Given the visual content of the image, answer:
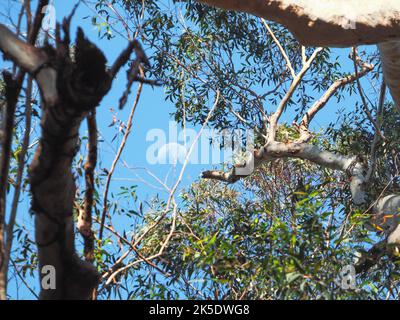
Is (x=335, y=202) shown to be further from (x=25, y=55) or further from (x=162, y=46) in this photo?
(x=25, y=55)

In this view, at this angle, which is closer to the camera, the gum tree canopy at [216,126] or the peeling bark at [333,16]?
the gum tree canopy at [216,126]

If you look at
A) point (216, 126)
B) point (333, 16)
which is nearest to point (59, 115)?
point (333, 16)

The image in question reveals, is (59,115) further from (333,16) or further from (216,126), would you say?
(216,126)

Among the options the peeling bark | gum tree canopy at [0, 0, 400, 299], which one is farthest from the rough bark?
the peeling bark

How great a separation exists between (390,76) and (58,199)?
12.7 ft

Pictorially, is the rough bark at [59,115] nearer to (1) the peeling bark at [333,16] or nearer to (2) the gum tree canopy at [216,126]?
(2) the gum tree canopy at [216,126]

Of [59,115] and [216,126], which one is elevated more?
[216,126]

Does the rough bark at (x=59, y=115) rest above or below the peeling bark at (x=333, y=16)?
below

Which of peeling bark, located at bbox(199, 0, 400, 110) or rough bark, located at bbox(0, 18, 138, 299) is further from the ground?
peeling bark, located at bbox(199, 0, 400, 110)

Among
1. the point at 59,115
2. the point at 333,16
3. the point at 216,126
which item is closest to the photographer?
the point at 59,115

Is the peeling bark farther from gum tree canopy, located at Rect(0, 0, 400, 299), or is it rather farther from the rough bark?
the rough bark

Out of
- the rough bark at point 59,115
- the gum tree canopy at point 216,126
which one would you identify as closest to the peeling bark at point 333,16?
the gum tree canopy at point 216,126

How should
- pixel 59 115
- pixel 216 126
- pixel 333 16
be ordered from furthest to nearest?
pixel 216 126
pixel 333 16
pixel 59 115

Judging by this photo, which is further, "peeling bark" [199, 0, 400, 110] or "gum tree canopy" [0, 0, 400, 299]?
"peeling bark" [199, 0, 400, 110]
